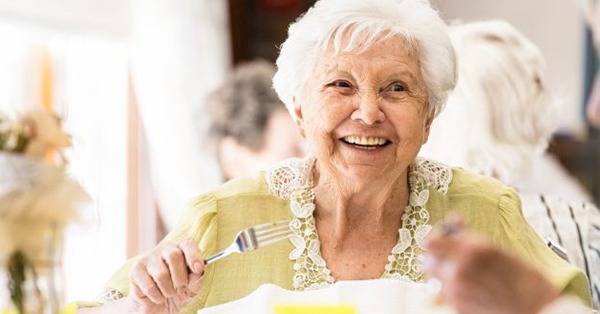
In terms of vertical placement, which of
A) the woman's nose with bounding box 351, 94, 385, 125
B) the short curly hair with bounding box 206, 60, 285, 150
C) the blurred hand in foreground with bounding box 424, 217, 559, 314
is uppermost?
the woman's nose with bounding box 351, 94, 385, 125

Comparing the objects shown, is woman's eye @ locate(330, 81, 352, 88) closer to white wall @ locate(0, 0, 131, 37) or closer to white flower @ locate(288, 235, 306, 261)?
white flower @ locate(288, 235, 306, 261)

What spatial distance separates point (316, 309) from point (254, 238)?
0.16m

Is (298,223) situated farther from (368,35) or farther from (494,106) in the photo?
(494,106)

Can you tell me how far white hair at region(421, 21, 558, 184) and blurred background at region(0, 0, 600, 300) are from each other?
86 centimetres

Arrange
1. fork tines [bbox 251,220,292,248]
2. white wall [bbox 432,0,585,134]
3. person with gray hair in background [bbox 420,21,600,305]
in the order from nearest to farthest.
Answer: fork tines [bbox 251,220,292,248], person with gray hair in background [bbox 420,21,600,305], white wall [bbox 432,0,585,134]

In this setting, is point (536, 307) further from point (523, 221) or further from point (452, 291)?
point (523, 221)

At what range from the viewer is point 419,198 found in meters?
1.79

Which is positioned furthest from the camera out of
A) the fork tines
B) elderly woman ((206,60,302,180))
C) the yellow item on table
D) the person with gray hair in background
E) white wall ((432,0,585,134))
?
white wall ((432,0,585,134))

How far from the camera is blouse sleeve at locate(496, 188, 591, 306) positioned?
1583 millimetres

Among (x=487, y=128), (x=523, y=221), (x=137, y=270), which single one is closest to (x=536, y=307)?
(x=137, y=270)

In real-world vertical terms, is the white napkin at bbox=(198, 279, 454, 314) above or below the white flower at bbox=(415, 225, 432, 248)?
below

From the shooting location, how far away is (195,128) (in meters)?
3.63

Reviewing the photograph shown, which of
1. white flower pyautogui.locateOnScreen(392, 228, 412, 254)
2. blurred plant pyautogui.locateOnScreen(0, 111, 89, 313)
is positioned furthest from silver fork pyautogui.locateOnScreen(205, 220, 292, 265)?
blurred plant pyautogui.locateOnScreen(0, 111, 89, 313)

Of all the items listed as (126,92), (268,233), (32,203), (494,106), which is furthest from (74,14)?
(32,203)
